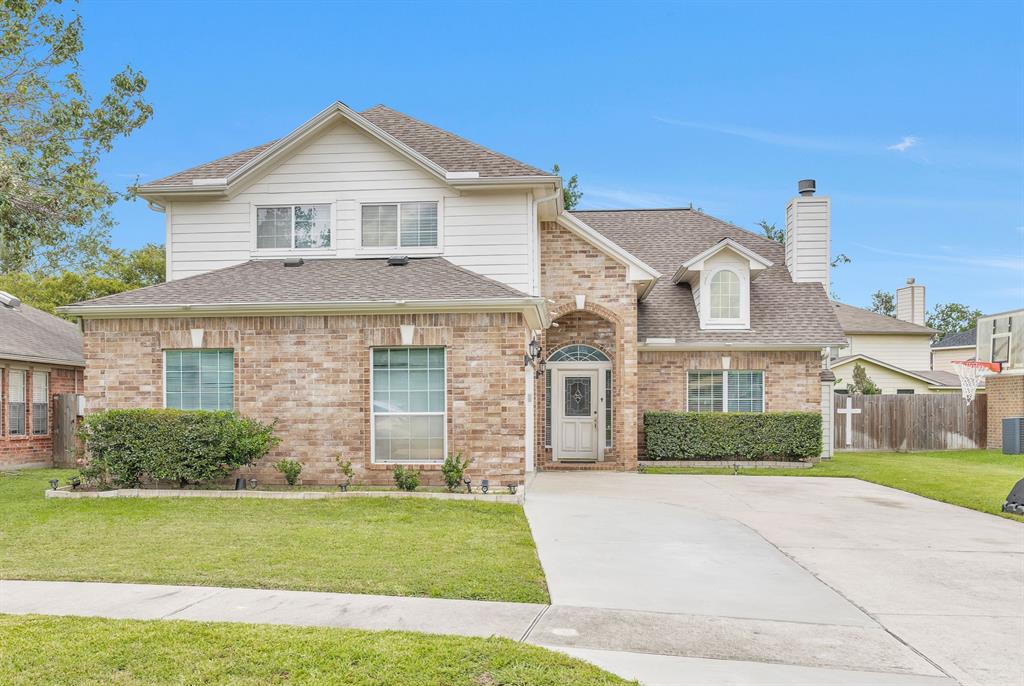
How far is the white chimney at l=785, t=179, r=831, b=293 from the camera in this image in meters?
20.6

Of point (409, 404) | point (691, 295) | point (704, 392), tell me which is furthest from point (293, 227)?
point (704, 392)

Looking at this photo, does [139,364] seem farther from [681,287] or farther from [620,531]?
[681,287]

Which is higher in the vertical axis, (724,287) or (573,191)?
(573,191)

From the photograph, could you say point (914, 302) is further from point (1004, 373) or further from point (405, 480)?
point (405, 480)

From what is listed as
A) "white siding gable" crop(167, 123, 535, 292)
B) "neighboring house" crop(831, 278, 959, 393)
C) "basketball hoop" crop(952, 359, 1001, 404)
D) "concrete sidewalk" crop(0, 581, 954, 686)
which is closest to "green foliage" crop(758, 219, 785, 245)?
"neighboring house" crop(831, 278, 959, 393)

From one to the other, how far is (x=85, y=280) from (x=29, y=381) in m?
16.9

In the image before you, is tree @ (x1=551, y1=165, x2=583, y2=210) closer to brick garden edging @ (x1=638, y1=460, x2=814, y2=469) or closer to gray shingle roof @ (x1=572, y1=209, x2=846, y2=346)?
gray shingle roof @ (x1=572, y1=209, x2=846, y2=346)

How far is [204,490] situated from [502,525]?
513cm

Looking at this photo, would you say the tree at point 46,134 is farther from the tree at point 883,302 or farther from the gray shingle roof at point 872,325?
the tree at point 883,302

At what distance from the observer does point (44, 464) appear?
707 inches

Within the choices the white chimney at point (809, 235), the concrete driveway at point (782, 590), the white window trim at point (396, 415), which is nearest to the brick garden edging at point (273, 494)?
the concrete driveway at point (782, 590)

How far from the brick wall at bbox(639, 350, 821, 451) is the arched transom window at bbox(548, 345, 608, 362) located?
145 cm

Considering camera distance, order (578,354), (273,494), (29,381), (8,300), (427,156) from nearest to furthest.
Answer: (273,494) < (427,156) < (8,300) < (29,381) < (578,354)

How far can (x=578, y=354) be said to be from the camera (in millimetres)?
18109
